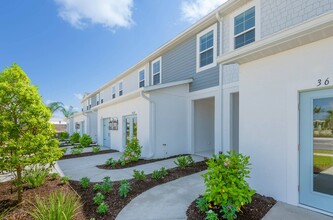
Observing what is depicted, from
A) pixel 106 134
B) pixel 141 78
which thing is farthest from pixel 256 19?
pixel 106 134

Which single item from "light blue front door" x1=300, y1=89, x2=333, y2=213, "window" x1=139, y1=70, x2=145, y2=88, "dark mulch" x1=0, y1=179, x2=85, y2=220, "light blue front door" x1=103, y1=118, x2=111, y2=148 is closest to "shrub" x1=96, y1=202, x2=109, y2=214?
"dark mulch" x1=0, y1=179, x2=85, y2=220

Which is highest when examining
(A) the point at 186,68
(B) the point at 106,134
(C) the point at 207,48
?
(C) the point at 207,48

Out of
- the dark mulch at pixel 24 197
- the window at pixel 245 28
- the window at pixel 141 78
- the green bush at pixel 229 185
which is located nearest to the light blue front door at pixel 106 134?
the window at pixel 141 78

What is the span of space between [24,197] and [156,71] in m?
10.3

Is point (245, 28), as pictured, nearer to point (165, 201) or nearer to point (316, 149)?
point (316, 149)

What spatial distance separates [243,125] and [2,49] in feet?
58.1

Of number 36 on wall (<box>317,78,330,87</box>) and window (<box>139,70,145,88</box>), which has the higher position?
window (<box>139,70,145,88</box>)

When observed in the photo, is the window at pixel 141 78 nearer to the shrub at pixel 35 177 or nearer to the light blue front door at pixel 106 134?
the light blue front door at pixel 106 134

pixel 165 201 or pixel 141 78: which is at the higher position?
pixel 141 78

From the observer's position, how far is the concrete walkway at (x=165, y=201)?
3830 millimetres

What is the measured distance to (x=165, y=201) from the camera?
14.7 ft

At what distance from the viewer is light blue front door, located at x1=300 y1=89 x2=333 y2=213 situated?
3574 millimetres

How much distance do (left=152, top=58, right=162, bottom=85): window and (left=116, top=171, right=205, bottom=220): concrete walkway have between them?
8545mm

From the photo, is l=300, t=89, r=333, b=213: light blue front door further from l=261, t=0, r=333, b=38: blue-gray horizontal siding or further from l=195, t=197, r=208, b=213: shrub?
l=261, t=0, r=333, b=38: blue-gray horizontal siding
